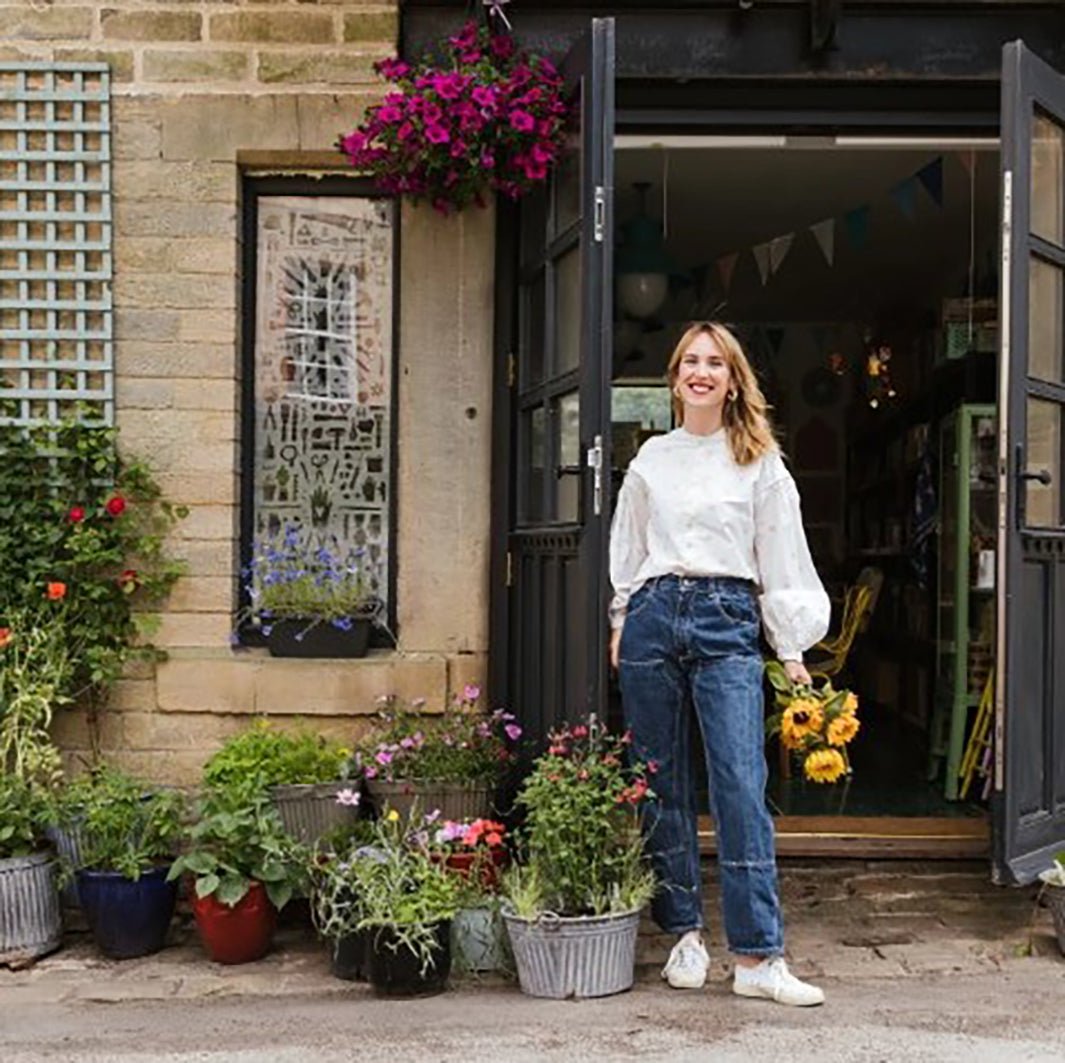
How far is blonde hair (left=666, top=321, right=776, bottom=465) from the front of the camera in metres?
4.50

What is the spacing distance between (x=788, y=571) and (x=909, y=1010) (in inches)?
52.5

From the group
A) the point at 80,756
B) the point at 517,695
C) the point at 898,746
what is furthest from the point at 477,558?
the point at 898,746

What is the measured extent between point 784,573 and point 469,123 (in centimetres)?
191

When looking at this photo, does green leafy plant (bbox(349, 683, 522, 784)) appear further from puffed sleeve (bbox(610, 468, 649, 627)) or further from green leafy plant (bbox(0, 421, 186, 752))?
green leafy plant (bbox(0, 421, 186, 752))

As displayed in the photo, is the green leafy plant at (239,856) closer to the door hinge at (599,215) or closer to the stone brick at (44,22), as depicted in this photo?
the door hinge at (599,215)

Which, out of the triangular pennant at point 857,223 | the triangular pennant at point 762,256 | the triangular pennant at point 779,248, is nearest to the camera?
the triangular pennant at point 857,223

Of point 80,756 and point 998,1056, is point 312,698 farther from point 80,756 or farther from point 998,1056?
point 998,1056

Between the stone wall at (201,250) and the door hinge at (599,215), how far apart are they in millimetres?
965

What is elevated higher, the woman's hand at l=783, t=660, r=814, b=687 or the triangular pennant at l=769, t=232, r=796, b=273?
the triangular pennant at l=769, t=232, r=796, b=273

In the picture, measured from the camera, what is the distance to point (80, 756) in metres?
5.58

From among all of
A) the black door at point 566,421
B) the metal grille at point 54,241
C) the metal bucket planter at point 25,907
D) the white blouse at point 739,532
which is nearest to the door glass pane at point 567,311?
the black door at point 566,421

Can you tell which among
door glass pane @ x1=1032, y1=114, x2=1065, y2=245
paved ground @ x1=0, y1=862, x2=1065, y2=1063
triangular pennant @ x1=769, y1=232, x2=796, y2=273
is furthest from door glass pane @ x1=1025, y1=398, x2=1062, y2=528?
triangular pennant @ x1=769, y1=232, x2=796, y2=273

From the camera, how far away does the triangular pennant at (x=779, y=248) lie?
893 cm

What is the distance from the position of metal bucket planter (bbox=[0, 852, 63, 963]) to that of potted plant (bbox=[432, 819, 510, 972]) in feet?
4.40
